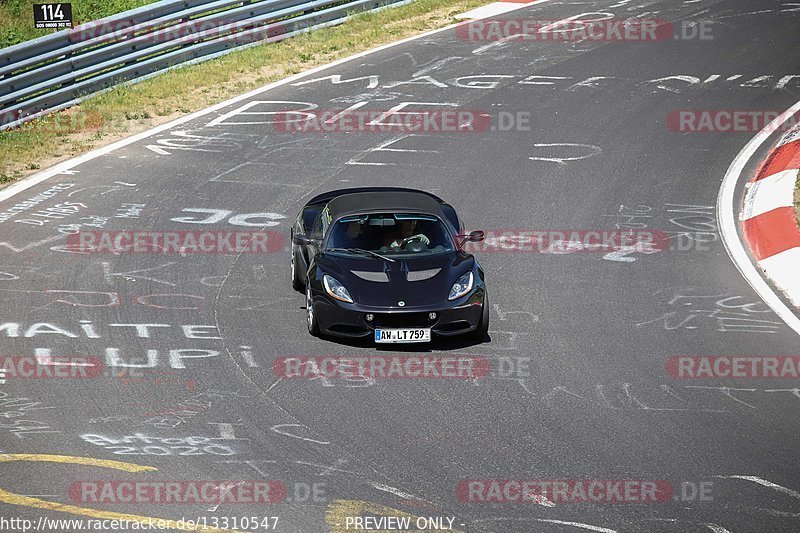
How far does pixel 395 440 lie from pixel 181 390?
2.18 metres

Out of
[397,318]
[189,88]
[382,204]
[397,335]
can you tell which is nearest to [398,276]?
[397,318]

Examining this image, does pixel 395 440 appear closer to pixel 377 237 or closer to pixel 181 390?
pixel 181 390

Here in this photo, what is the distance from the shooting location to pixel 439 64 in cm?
2217

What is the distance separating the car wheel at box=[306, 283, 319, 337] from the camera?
37.7ft

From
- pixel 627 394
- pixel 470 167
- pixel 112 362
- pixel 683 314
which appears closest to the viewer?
pixel 627 394

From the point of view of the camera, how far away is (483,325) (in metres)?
11.5

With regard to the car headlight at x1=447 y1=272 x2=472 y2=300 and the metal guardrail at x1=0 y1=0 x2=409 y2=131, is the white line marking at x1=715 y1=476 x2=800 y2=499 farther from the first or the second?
the metal guardrail at x1=0 y1=0 x2=409 y2=131

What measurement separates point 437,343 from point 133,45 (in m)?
11.5

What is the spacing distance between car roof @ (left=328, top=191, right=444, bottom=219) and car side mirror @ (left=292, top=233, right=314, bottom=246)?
387 mm

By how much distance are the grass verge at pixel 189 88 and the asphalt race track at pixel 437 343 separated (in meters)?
0.72

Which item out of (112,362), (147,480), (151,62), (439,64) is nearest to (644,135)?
(439,64)

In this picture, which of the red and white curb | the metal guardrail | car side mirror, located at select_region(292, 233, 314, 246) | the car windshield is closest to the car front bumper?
the car windshield

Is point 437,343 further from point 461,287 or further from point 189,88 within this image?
point 189,88

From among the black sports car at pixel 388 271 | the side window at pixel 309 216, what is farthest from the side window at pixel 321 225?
the side window at pixel 309 216
